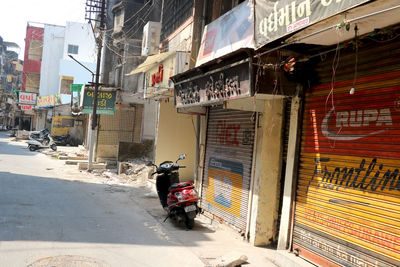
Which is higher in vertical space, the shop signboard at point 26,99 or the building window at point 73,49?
the building window at point 73,49

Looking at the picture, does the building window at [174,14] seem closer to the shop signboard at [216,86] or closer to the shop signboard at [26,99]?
the shop signboard at [216,86]

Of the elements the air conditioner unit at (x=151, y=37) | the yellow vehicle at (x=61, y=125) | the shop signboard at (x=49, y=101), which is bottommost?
the yellow vehicle at (x=61, y=125)

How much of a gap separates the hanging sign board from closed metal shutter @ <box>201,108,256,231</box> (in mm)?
2383

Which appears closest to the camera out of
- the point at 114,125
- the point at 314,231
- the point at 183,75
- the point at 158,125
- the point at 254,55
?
the point at 314,231

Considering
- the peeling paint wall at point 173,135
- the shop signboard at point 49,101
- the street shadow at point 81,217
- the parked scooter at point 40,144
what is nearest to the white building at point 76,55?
the shop signboard at point 49,101

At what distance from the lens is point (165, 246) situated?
19.1 ft

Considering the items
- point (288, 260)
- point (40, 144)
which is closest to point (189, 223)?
point (288, 260)

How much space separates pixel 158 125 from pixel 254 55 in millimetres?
7791

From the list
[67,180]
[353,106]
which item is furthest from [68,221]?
[67,180]

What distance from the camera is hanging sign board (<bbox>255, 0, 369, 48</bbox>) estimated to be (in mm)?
3516

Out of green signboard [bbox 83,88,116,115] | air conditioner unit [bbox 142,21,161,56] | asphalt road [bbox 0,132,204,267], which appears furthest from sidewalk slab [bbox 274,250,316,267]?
green signboard [bbox 83,88,116,115]

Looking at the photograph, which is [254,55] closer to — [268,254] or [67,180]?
[268,254]

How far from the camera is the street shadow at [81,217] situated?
5.83 m

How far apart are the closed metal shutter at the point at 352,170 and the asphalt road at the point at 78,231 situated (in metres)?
1.98
